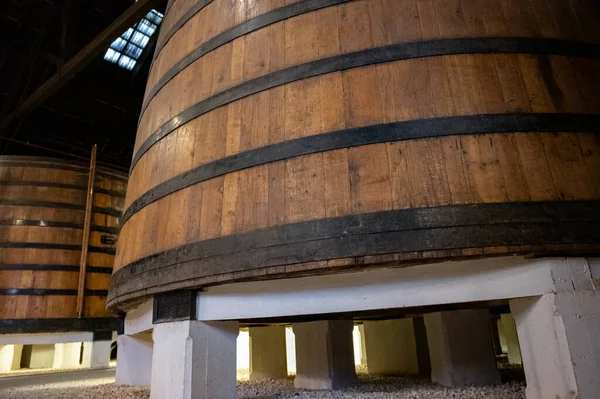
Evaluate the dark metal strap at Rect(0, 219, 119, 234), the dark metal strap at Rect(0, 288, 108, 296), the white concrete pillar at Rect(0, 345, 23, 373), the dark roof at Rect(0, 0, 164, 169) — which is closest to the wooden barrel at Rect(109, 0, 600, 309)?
the dark metal strap at Rect(0, 288, 108, 296)

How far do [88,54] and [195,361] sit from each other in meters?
7.75

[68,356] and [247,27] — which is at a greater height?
[247,27]

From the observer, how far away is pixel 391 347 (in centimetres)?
414

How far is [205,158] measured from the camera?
240cm

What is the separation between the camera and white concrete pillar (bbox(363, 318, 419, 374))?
399 cm

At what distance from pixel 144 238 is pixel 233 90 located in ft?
3.46

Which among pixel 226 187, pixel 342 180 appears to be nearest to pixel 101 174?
pixel 226 187

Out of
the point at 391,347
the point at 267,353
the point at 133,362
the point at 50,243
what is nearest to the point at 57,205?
the point at 50,243

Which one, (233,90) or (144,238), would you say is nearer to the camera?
(233,90)

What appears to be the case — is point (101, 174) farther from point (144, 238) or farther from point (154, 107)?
point (144, 238)

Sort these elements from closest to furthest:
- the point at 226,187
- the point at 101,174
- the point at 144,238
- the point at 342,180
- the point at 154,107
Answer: the point at 342,180 → the point at 226,187 → the point at 144,238 → the point at 154,107 → the point at 101,174

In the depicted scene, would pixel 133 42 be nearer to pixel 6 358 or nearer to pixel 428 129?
pixel 6 358

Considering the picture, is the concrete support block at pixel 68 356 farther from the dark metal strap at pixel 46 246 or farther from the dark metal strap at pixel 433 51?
the dark metal strap at pixel 433 51

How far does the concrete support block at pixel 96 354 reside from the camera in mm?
6789
